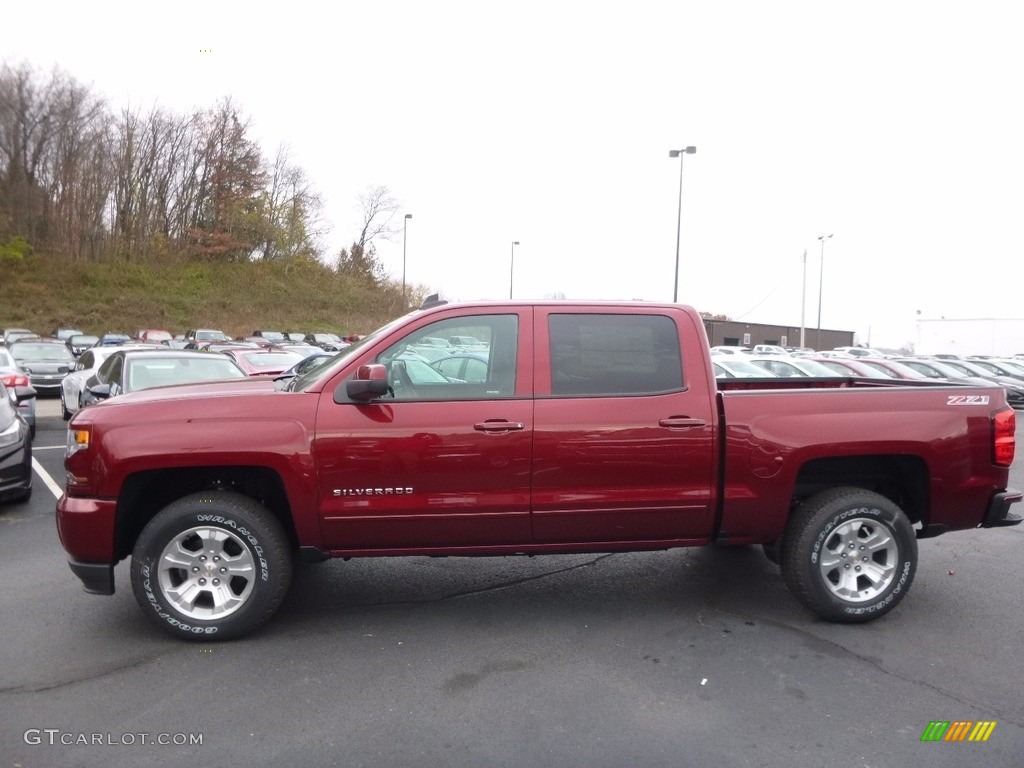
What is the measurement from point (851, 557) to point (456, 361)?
8.81ft

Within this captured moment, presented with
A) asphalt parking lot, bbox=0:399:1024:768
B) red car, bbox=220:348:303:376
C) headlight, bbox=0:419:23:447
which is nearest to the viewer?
asphalt parking lot, bbox=0:399:1024:768

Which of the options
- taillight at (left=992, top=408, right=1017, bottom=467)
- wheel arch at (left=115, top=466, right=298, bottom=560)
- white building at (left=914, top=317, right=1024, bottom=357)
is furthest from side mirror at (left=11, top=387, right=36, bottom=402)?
white building at (left=914, top=317, right=1024, bottom=357)

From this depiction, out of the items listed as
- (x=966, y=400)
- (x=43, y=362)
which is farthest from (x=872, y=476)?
(x=43, y=362)

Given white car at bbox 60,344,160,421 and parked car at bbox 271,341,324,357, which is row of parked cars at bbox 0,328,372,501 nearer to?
white car at bbox 60,344,160,421

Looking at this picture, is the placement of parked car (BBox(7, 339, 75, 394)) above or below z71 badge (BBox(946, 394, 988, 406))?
below

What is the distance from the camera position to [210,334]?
3547cm

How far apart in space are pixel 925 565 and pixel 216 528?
5.25 meters

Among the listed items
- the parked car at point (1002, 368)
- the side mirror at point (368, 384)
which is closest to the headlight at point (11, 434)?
the side mirror at point (368, 384)

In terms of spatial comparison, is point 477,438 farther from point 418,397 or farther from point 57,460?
point 57,460

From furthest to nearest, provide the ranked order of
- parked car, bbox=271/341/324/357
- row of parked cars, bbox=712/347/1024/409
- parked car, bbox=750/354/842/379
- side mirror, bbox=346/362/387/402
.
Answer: parked car, bbox=271/341/324/357
parked car, bbox=750/354/842/379
row of parked cars, bbox=712/347/1024/409
side mirror, bbox=346/362/387/402

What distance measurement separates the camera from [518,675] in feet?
13.5

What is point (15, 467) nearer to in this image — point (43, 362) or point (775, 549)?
point (775, 549)

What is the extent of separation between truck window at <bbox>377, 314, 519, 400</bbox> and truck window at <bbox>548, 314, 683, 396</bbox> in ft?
0.94

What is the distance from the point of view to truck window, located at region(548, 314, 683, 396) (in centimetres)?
467
